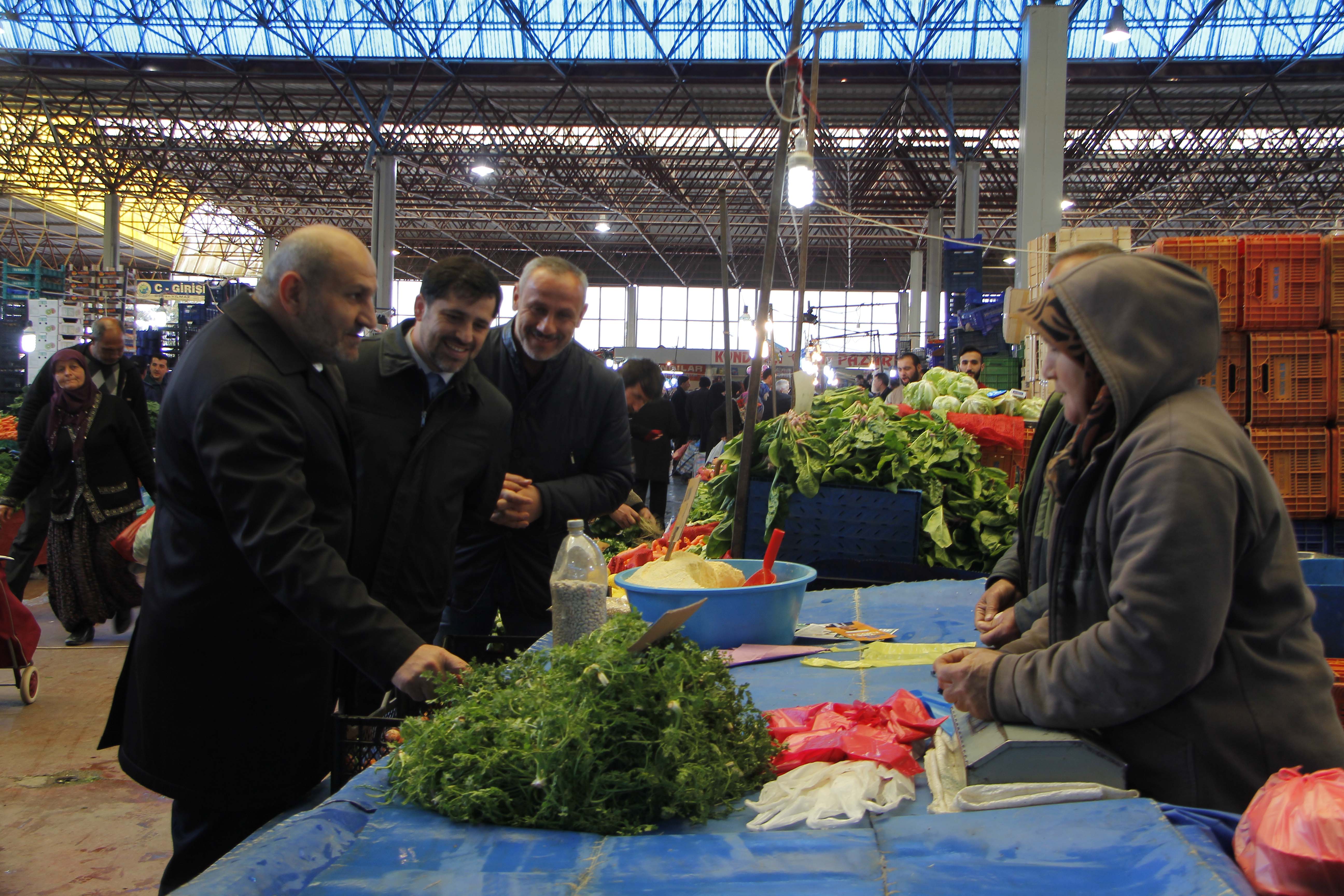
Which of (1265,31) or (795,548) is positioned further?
(1265,31)

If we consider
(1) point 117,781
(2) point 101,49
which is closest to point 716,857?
(1) point 117,781

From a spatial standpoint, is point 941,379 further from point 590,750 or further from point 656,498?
point 590,750

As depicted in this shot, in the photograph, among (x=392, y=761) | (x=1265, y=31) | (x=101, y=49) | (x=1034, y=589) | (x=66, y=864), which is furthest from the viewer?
(x=101, y=49)

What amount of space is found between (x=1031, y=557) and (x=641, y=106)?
17156 mm

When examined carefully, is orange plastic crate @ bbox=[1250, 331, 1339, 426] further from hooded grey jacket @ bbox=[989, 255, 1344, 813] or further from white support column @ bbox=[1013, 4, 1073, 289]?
white support column @ bbox=[1013, 4, 1073, 289]

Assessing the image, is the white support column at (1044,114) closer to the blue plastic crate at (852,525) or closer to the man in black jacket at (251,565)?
the blue plastic crate at (852,525)

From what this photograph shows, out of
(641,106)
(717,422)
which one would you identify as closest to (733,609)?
(717,422)

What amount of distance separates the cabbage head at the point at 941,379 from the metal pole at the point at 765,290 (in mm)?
2459

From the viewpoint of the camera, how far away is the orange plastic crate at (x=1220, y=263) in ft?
16.1

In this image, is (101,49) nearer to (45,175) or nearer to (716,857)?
(45,175)

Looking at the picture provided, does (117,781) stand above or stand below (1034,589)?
below

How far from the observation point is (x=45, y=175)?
23.5 metres

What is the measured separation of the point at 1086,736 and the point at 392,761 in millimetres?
1120

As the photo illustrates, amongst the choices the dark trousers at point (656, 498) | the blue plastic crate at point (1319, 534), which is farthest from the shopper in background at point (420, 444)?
the dark trousers at point (656, 498)
